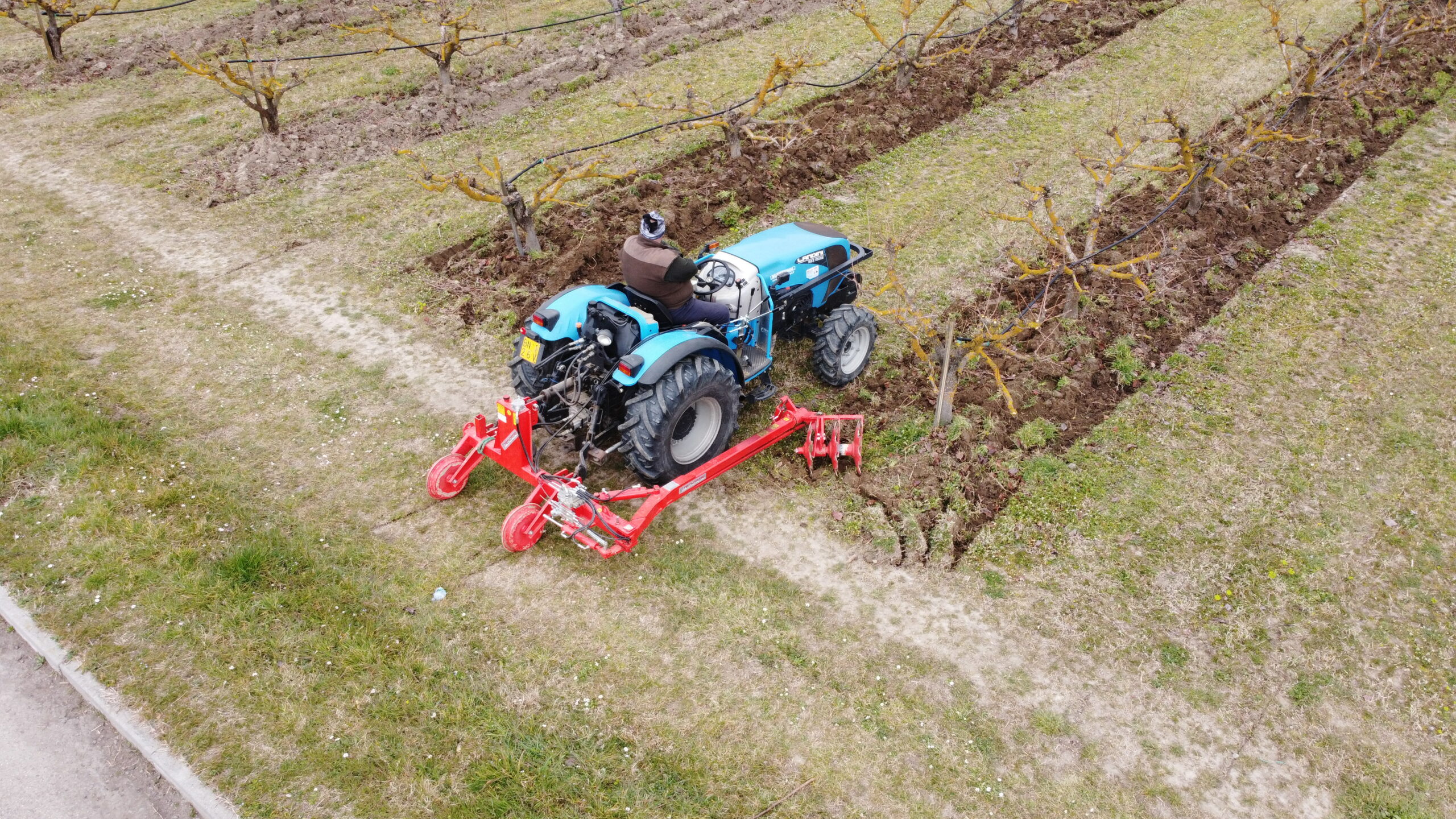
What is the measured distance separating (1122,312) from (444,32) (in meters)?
9.05

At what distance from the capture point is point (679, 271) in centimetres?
551

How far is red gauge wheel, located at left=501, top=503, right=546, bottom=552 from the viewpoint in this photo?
533cm

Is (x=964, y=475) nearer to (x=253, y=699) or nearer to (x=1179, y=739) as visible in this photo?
(x=1179, y=739)

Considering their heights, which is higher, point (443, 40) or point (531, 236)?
point (443, 40)

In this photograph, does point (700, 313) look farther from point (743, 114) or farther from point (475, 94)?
point (475, 94)

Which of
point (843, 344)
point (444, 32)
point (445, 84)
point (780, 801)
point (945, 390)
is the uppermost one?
point (444, 32)

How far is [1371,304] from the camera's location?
7562 mm

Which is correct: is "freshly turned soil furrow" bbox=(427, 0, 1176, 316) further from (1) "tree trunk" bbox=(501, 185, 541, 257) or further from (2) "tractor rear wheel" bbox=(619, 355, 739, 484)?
(2) "tractor rear wheel" bbox=(619, 355, 739, 484)

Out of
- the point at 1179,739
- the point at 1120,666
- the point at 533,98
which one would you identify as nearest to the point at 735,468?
the point at 1120,666

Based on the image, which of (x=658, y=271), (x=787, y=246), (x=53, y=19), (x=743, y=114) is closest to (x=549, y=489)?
(x=658, y=271)

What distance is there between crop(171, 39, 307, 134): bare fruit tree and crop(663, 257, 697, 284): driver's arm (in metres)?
7.00

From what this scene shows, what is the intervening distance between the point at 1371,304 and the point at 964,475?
4.37 metres

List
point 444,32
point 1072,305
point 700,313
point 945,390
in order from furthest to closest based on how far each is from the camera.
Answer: point 444,32 → point 1072,305 → point 945,390 → point 700,313

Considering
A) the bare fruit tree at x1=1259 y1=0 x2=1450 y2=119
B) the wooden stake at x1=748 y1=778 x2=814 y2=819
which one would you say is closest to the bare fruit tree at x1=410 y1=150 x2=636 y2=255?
the wooden stake at x1=748 y1=778 x2=814 y2=819
